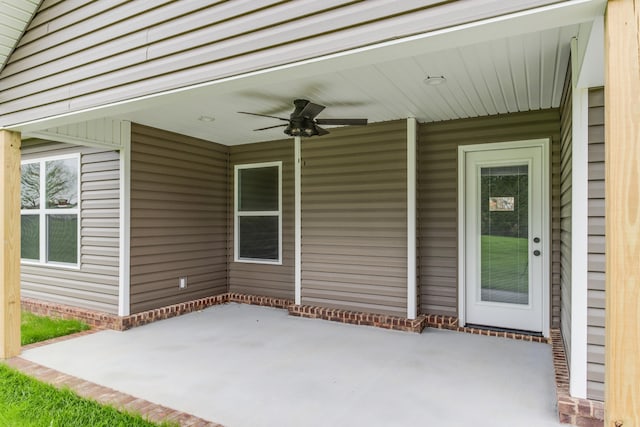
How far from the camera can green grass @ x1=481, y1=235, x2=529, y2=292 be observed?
4.50m

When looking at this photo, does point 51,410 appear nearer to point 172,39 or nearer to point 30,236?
point 172,39

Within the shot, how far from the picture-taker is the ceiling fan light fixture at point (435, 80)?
3.41 m

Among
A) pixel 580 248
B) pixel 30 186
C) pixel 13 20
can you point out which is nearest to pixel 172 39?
pixel 13 20

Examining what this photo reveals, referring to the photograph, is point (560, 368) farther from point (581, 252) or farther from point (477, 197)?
point (477, 197)

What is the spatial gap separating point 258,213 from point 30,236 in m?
3.34

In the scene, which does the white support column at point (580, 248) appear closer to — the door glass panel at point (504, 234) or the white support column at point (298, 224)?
the door glass panel at point (504, 234)

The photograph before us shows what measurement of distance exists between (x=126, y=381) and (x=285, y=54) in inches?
111

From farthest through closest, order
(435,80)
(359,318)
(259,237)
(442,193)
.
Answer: (259,237)
(359,318)
(442,193)
(435,80)

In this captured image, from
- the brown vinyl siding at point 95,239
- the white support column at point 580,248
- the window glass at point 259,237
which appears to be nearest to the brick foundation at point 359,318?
the window glass at point 259,237

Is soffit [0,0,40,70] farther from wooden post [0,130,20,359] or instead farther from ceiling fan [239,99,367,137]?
ceiling fan [239,99,367,137]

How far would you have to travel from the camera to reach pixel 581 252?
101 inches

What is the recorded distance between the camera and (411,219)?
475 centimetres

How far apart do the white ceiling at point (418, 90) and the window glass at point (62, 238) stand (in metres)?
1.78

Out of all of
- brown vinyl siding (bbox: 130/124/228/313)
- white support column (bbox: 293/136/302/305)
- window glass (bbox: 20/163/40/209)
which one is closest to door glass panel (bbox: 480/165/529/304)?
white support column (bbox: 293/136/302/305)
